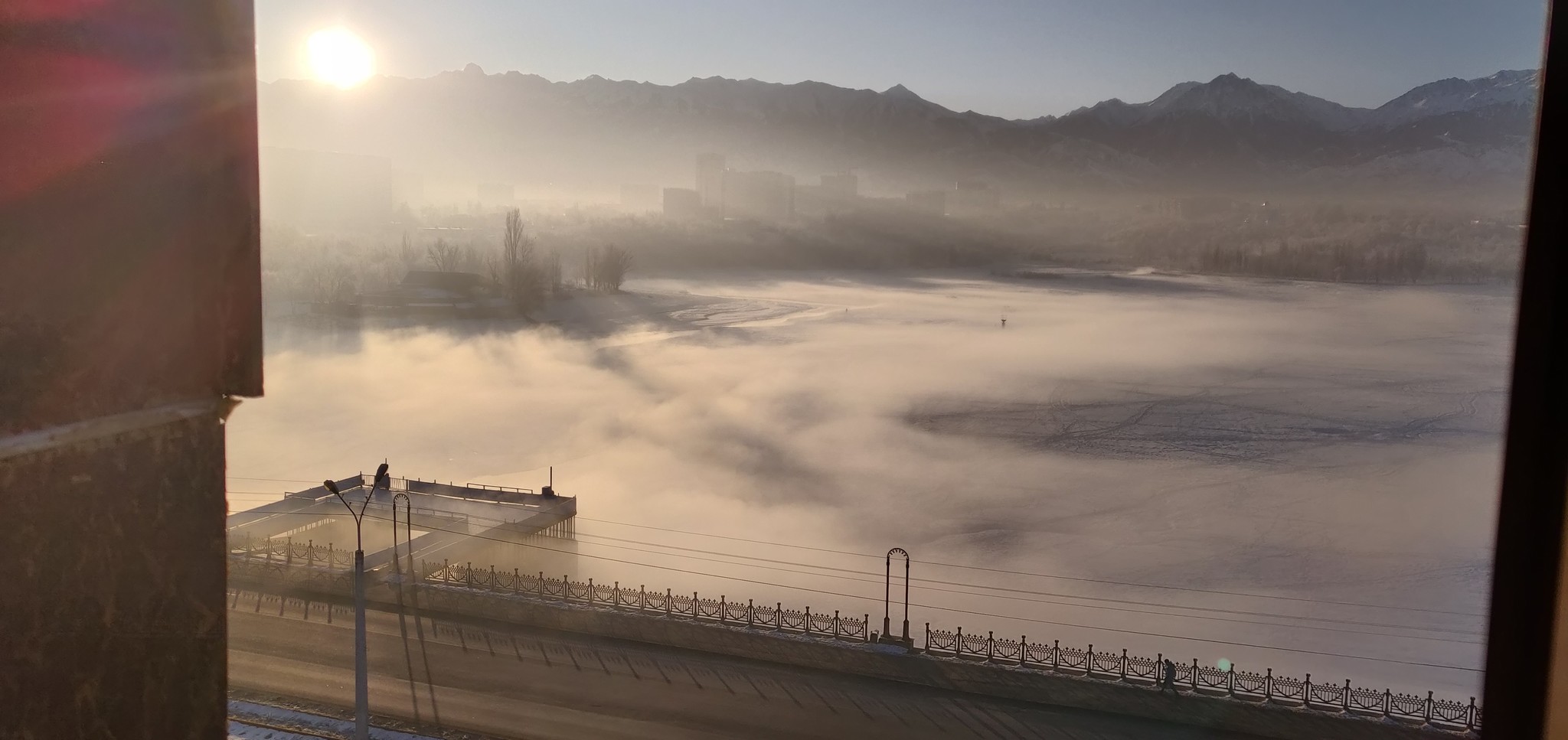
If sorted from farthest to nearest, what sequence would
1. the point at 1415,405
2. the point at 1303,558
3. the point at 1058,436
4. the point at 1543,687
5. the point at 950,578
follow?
the point at 1415,405 < the point at 1058,436 < the point at 1303,558 < the point at 950,578 < the point at 1543,687

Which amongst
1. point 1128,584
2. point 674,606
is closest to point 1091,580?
point 1128,584

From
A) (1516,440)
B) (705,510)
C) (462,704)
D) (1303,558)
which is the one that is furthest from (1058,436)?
(1516,440)

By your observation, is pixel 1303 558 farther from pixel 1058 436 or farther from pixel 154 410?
pixel 154 410

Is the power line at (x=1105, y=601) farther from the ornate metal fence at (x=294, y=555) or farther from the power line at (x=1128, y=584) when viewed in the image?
the ornate metal fence at (x=294, y=555)

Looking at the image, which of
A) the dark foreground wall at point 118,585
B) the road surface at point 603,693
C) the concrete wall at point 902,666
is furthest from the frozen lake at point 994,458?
the dark foreground wall at point 118,585

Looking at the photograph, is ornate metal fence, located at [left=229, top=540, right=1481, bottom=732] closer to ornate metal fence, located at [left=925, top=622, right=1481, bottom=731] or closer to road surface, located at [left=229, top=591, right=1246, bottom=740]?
ornate metal fence, located at [left=925, top=622, right=1481, bottom=731]

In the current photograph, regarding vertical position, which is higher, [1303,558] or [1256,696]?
[1256,696]
